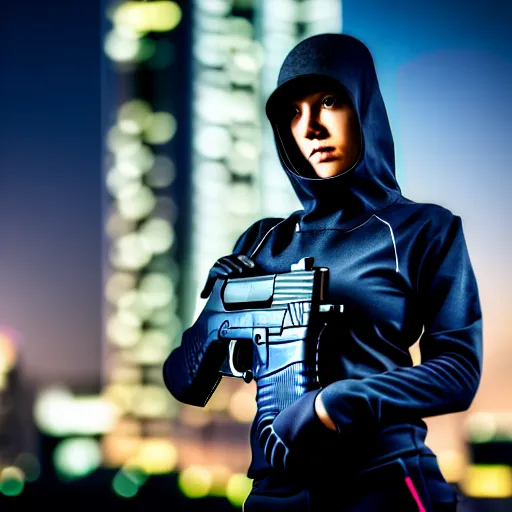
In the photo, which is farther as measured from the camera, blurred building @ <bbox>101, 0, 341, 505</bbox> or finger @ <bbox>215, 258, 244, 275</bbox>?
blurred building @ <bbox>101, 0, 341, 505</bbox>

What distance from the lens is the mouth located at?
176 centimetres

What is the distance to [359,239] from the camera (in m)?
1.67

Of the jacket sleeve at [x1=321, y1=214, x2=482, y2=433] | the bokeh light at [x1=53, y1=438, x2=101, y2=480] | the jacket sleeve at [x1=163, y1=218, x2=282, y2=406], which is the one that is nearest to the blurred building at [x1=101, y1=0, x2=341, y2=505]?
the bokeh light at [x1=53, y1=438, x2=101, y2=480]

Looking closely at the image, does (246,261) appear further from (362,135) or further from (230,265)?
(362,135)

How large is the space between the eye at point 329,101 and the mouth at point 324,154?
83mm

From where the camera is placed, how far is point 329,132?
1.75 meters

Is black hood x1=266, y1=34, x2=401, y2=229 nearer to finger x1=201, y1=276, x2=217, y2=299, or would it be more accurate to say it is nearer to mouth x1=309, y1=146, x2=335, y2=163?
mouth x1=309, y1=146, x2=335, y2=163

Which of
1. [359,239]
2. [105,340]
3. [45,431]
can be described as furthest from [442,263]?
[105,340]

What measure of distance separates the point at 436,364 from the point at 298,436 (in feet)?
0.89

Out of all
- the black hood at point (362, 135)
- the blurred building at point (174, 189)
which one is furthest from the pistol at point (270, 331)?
the blurred building at point (174, 189)

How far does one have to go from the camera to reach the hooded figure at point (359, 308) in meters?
1.50

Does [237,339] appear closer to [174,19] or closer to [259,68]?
[259,68]

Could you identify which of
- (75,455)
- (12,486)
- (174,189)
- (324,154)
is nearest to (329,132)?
(324,154)

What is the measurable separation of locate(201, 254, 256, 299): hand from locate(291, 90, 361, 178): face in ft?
0.76
